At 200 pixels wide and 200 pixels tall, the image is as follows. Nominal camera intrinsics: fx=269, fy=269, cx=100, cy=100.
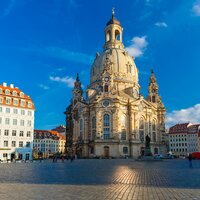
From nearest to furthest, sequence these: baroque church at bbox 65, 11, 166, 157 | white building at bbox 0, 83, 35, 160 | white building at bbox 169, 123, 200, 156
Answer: white building at bbox 0, 83, 35, 160
baroque church at bbox 65, 11, 166, 157
white building at bbox 169, 123, 200, 156

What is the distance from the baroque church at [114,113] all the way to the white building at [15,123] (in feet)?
86.0

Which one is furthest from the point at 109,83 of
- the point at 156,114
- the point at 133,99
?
the point at 156,114

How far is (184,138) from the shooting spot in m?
140

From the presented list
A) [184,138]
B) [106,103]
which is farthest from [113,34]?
[184,138]

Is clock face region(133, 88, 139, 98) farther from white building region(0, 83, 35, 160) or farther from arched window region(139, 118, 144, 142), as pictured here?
white building region(0, 83, 35, 160)

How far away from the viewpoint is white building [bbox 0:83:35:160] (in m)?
70.3

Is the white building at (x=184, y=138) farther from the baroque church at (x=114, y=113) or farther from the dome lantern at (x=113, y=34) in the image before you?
the dome lantern at (x=113, y=34)

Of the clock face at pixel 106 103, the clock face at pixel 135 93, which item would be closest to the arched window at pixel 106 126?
the clock face at pixel 106 103

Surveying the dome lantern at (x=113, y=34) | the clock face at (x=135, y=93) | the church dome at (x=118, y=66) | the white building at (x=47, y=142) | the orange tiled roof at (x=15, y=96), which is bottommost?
the white building at (x=47, y=142)

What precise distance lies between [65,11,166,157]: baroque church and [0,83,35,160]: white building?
26.2 meters

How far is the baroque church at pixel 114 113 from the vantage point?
94375 mm

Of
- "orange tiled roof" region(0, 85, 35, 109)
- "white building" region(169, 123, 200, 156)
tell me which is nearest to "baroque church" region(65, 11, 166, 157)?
"orange tiled roof" region(0, 85, 35, 109)

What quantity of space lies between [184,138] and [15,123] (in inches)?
3797

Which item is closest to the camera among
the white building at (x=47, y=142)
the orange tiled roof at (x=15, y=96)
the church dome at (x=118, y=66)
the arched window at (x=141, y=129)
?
the orange tiled roof at (x=15, y=96)
